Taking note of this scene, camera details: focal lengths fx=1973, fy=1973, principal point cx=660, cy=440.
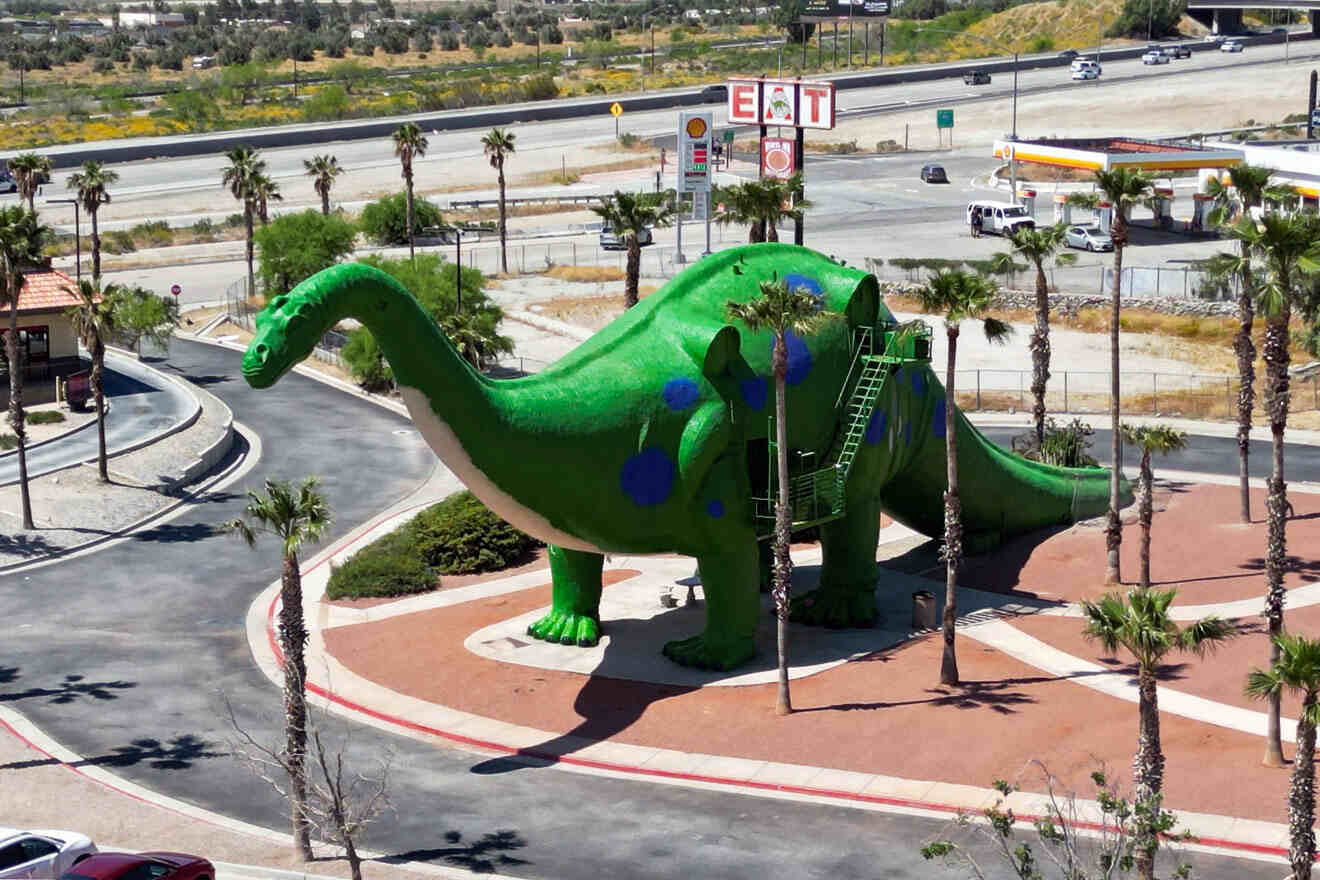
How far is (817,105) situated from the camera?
246 ft

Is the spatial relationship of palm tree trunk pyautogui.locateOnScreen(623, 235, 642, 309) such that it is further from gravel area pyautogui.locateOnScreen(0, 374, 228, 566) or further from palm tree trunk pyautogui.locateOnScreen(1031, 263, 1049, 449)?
gravel area pyautogui.locateOnScreen(0, 374, 228, 566)

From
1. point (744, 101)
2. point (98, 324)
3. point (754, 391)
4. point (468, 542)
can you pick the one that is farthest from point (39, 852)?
point (744, 101)

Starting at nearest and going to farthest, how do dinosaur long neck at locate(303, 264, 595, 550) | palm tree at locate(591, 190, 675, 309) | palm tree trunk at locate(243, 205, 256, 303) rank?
1. dinosaur long neck at locate(303, 264, 595, 550)
2. palm tree at locate(591, 190, 675, 309)
3. palm tree trunk at locate(243, 205, 256, 303)

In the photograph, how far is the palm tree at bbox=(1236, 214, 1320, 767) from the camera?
106 feet

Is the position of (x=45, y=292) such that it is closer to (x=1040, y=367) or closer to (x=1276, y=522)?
(x=1040, y=367)

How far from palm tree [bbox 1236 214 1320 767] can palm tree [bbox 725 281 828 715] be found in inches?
310

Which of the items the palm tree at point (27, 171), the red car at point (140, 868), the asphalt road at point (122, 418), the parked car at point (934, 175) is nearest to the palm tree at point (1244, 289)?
the red car at point (140, 868)

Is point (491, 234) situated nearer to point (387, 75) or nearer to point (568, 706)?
point (568, 706)

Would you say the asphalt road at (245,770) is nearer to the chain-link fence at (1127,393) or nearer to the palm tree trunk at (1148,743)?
the palm tree trunk at (1148,743)

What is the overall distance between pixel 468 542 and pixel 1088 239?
166 feet

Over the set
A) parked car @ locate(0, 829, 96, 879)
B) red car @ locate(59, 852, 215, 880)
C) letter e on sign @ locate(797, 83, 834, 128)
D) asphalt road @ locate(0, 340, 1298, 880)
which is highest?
letter e on sign @ locate(797, 83, 834, 128)

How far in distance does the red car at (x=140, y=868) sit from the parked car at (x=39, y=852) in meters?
1.00

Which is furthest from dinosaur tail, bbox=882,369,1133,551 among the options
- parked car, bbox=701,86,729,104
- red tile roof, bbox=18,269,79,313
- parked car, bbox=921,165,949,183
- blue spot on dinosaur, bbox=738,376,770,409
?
parked car, bbox=701,86,729,104

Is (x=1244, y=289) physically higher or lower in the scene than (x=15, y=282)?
higher
